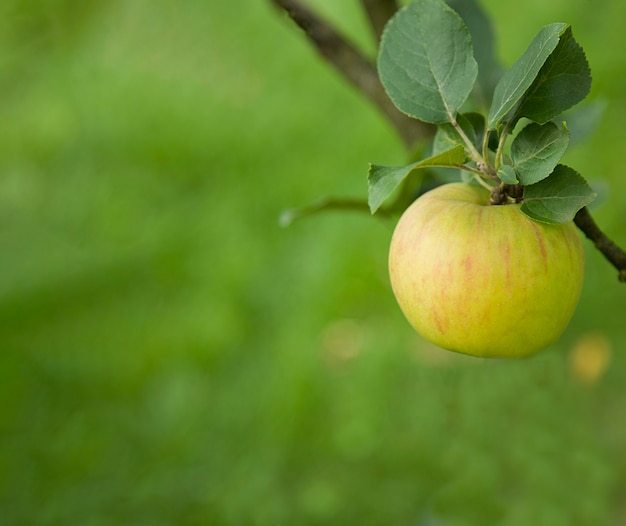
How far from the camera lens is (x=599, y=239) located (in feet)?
1.75

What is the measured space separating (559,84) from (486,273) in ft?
0.45

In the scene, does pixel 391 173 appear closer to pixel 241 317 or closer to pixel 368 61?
pixel 368 61

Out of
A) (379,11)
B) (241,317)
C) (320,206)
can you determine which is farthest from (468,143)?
(241,317)

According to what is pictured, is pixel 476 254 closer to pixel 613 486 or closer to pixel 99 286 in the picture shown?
pixel 613 486

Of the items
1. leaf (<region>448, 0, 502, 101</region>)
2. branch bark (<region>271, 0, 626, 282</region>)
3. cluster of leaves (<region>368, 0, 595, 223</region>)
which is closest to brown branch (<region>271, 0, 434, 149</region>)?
branch bark (<region>271, 0, 626, 282</region>)

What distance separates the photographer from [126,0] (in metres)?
2.76

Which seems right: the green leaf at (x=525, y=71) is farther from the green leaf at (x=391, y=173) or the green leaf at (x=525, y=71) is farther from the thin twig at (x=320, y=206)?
the thin twig at (x=320, y=206)

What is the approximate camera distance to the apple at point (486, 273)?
51 centimetres

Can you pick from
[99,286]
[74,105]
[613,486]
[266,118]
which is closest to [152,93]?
[74,105]

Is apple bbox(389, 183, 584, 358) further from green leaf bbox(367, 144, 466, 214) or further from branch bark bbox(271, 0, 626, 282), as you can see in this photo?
branch bark bbox(271, 0, 626, 282)

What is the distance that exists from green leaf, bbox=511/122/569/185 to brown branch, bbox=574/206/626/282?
0.19 feet

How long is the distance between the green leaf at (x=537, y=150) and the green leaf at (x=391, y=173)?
0.04 meters

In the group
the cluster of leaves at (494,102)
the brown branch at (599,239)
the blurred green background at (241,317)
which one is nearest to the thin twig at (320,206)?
the cluster of leaves at (494,102)

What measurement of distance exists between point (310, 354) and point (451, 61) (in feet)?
4.30
